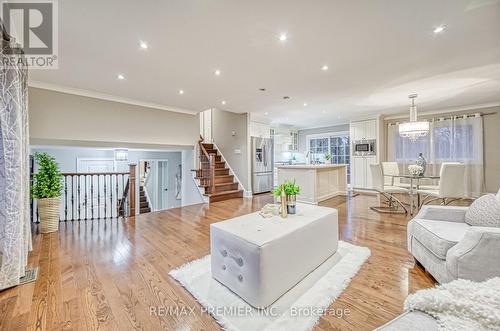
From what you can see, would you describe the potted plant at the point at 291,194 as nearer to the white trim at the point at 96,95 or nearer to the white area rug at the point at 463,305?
the white area rug at the point at 463,305

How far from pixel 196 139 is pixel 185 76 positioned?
272 centimetres

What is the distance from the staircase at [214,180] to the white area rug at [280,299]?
11.3 feet

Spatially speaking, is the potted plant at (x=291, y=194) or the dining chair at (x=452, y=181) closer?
the potted plant at (x=291, y=194)

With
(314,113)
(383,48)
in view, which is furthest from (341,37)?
(314,113)

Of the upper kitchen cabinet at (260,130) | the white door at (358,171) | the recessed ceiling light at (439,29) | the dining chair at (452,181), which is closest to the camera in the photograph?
Result: the recessed ceiling light at (439,29)

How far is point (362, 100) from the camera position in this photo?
5047 millimetres

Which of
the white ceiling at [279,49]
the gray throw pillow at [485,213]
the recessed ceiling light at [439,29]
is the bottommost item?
the gray throw pillow at [485,213]

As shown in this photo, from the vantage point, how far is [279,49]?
266cm

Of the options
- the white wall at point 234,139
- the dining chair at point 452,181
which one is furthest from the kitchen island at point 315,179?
the dining chair at point 452,181

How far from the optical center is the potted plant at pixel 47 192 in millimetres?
3354

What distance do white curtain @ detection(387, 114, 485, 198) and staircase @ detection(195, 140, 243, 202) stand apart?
5307 millimetres

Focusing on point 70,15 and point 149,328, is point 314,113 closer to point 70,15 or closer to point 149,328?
point 70,15

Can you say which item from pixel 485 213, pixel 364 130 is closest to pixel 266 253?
pixel 485 213

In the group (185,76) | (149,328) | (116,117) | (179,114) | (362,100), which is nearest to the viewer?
(149,328)
